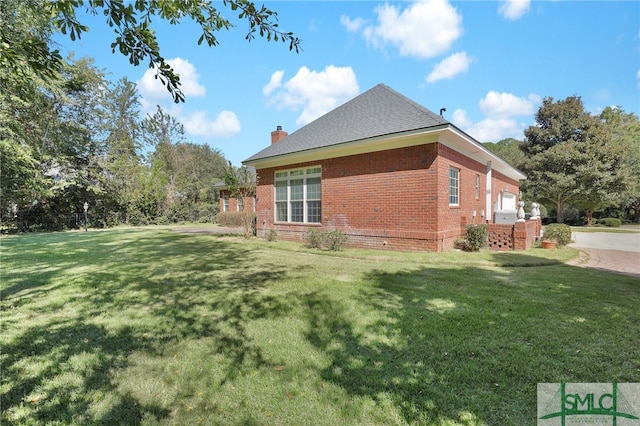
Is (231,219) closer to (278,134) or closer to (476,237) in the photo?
(278,134)

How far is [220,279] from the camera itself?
6.33 m

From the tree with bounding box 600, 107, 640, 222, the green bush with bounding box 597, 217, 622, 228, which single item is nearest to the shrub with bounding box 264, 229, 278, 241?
the tree with bounding box 600, 107, 640, 222

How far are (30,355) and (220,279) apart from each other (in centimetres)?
330

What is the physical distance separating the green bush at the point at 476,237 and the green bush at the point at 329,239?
4039 mm

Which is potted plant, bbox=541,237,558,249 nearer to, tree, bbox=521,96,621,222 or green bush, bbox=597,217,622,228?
tree, bbox=521,96,621,222

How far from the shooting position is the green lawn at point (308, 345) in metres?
2.37

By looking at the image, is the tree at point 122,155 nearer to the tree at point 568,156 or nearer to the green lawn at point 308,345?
the green lawn at point 308,345

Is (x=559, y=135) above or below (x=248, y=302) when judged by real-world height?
above

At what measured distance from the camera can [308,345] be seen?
3395 mm

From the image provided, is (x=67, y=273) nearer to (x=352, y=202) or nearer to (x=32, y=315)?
(x=32, y=315)

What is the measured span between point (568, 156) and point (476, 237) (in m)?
22.4

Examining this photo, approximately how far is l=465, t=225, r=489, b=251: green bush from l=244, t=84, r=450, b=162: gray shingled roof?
142 inches

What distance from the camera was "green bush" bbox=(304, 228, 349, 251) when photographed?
34.0 feet

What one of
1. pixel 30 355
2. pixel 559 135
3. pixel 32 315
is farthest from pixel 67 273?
pixel 559 135
